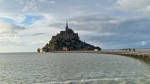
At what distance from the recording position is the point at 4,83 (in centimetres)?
3031

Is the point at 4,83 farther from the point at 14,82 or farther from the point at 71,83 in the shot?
the point at 71,83

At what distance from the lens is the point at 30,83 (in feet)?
95.5

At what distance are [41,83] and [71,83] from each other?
11.0ft

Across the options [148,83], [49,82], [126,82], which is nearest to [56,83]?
[49,82]

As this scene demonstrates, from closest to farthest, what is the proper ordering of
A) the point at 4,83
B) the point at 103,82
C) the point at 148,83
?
the point at 148,83 < the point at 103,82 < the point at 4,83

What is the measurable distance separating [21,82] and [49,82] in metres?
3.51

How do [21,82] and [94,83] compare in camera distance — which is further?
[21,82]

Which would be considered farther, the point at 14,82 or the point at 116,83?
the point at 14,82

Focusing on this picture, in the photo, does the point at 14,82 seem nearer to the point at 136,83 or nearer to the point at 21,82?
the point at 21,82

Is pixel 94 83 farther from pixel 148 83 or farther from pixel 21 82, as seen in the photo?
pixel 21 82

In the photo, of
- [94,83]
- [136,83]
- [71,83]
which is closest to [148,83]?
[136,83]

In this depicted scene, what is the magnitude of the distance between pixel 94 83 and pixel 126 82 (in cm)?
325

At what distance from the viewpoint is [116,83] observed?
26.5 m

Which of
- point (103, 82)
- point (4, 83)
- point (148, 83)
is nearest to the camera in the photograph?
point (148, 83)
